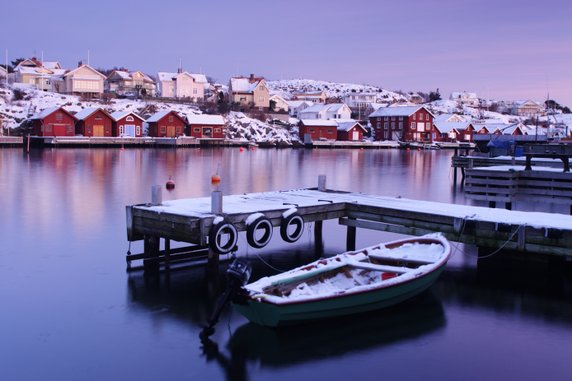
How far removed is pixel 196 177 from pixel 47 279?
24.8 metres

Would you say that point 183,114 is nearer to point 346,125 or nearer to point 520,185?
point 346,125

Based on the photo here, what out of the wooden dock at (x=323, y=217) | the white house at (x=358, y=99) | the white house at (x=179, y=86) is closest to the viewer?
the wooden dock at (x=323, y=217)

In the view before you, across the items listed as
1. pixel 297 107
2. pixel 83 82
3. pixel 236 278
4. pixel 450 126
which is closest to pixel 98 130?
pixel 83 82

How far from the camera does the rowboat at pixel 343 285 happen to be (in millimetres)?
10312

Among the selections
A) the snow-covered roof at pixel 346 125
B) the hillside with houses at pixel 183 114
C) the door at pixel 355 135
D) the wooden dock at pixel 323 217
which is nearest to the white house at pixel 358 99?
the hillside with houses at pixel 183 114

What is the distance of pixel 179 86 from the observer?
10894cm

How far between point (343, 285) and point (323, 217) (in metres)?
4.52

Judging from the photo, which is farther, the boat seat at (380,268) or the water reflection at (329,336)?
the boat seat at (380,268)

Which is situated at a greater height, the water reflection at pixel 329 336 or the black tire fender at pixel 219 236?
the black tire fender at pixel 219 236

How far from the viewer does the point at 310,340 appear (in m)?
10.4

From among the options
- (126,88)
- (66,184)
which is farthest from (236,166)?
(126,88)

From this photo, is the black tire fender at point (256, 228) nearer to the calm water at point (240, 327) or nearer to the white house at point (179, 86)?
the calm water at point (240, 327)

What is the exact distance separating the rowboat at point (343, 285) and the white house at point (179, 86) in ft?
321

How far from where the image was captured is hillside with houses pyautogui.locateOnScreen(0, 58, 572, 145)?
76750 millimetres
